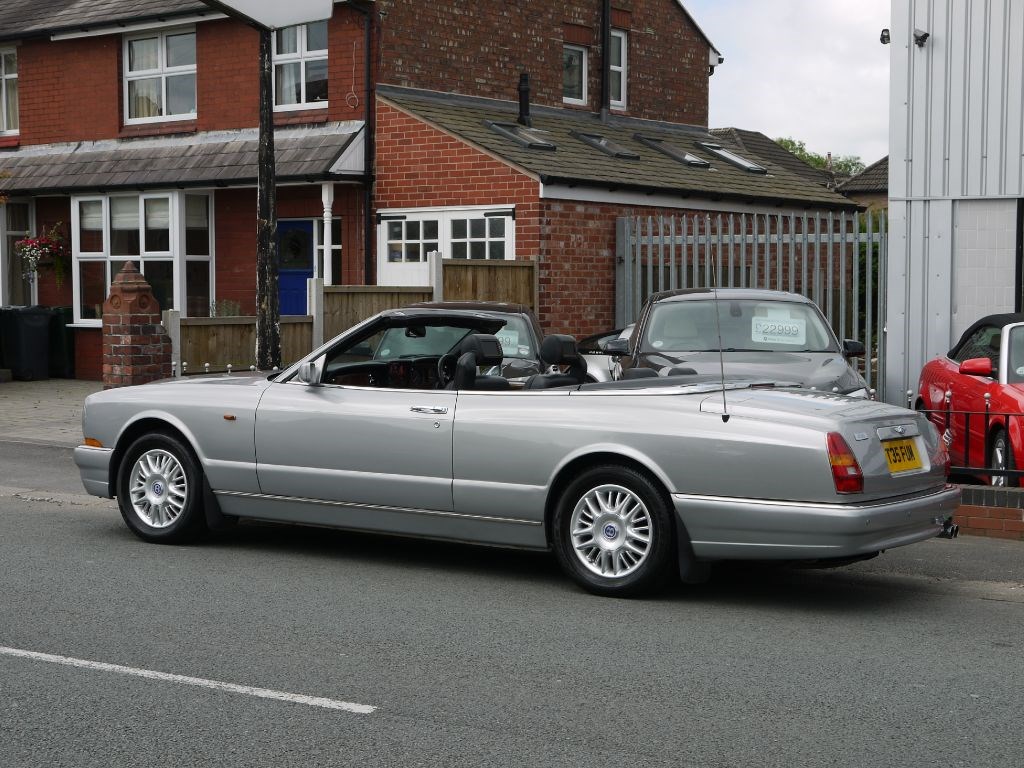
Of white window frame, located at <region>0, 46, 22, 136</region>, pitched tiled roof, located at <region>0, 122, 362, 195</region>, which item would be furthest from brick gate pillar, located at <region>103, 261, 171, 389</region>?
white window frame, located at <region>0, 46, 22, 136</region>

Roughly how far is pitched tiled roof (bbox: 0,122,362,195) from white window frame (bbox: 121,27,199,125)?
0.39 metres

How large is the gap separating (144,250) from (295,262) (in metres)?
2.45

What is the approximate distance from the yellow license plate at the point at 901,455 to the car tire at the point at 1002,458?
2.42 meters

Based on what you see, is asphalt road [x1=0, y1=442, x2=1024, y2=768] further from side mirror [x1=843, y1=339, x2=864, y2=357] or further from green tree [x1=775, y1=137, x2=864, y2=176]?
green tree [x1=775, y1=137, x2=864, y2=176]

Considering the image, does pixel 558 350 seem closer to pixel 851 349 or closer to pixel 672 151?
pixel 851 349

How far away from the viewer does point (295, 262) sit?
2109cm

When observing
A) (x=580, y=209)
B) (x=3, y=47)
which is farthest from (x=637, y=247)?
(x=3, y=47)

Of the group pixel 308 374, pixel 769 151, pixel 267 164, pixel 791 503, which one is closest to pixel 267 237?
pixel 267 164

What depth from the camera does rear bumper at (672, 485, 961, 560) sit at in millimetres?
6586

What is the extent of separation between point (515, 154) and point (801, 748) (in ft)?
48.2

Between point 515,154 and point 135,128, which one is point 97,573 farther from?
point 135,128

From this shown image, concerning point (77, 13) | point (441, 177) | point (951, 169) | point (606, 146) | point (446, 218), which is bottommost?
point (446, 218)

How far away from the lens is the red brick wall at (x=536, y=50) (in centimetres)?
2039

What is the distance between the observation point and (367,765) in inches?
178
